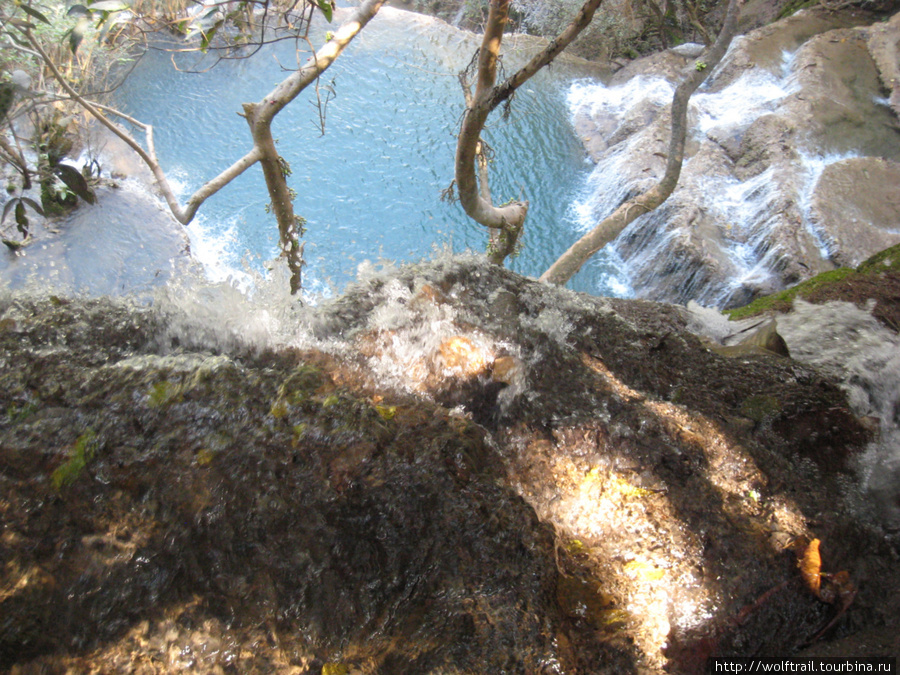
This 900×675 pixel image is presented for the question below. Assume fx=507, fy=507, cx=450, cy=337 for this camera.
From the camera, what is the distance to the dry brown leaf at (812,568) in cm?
152

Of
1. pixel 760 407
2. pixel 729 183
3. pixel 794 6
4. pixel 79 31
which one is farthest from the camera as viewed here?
pixel 794 6

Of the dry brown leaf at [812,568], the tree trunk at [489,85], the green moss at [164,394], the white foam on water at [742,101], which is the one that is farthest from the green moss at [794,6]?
the green moss at [164,394]

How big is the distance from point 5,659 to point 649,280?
6.62 metres

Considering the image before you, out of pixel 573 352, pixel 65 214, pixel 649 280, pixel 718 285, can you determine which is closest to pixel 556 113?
pixel 649 280

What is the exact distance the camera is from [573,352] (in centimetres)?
220

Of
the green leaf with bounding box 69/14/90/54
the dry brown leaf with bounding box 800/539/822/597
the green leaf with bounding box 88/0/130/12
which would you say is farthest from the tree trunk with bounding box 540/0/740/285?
the green leaf with bounding box 69/14/90/54

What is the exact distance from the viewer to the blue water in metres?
7.05

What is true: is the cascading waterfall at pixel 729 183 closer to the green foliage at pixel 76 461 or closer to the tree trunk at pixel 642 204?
the tree trunk at pixel 642 204

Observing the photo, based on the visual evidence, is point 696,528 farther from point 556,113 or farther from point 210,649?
point 556,113

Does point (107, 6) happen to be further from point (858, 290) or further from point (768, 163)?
point (768, 163)

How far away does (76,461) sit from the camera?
1.27 metres

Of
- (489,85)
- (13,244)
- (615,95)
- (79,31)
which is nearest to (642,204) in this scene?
(489,85)

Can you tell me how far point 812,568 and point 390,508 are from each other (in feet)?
4.24

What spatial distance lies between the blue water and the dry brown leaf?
17.0 ft
